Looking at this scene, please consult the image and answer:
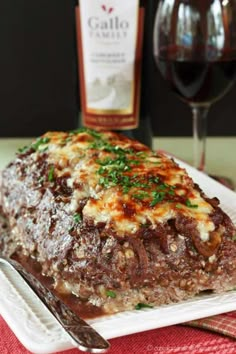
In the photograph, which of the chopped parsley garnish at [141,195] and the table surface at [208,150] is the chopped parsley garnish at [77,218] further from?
the table surface at [208,150]

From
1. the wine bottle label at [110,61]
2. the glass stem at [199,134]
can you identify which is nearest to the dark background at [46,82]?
the wine bottle label at [110,61]

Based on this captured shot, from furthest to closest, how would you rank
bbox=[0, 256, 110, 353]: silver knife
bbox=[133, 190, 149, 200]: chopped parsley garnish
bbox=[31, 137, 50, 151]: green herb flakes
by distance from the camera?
bbox=[31, 137, 50, 151]: green herb flakes → bbox=[133, 190, 149, 200]: chopped parsley garnish → bbox=[0, 256, 110, 353]: silver knife

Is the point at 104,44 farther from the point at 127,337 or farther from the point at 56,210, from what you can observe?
the point at 127,337

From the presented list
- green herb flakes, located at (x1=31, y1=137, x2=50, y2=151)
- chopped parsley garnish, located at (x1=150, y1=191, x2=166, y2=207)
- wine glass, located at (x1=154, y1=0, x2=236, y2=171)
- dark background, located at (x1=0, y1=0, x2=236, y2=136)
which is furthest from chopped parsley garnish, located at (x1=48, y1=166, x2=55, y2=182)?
dark background, located at (x1=0, y1=0, x2=236, y2=136)

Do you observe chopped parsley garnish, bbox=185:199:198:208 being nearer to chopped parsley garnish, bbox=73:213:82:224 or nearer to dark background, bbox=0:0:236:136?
chopped parsley garnish, bbox=73:213:82:224

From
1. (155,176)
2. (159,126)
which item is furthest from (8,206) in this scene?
(159,126)

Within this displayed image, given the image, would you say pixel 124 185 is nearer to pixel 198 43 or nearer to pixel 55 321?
pixel 55 321

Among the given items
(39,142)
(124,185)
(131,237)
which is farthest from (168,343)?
(39,142)
